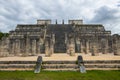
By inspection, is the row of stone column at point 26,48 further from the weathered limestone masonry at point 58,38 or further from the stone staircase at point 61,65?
the stone staircase at point 61,65

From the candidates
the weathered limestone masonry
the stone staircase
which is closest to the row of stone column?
the weathered limestone masonry

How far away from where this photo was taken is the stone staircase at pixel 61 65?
12.4m

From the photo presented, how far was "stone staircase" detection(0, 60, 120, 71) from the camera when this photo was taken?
1237 centimetres

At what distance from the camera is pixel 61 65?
12430 millimetres

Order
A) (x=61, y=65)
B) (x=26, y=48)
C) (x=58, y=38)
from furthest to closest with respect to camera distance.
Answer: (x=58, y=38), (x=26, y=48), (x=61, y=65)

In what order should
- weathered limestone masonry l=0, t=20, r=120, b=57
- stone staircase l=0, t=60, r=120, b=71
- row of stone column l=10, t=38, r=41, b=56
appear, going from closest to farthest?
stone staircase l=0, t=60, r=120, b=71, row of stone column l=10, t=38, r=41, b=56, weathered limestone masonry l=0, t=20, r=120, b=57

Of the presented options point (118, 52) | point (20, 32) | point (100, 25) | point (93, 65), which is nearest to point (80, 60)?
point (93, 65)

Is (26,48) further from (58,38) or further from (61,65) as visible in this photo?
(58,38)

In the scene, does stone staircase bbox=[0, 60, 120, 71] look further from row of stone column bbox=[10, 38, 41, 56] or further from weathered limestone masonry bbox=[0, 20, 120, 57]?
weathered limestone masonry bbox=[0, 20, 120, 57]

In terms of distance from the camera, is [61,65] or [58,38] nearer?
[61,65]

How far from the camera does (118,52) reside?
20938 mm

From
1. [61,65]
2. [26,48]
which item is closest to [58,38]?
[26,48]

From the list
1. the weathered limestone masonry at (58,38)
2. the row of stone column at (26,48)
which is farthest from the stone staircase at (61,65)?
the weathered limestone masonry at (58,38)

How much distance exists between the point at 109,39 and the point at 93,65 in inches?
824
